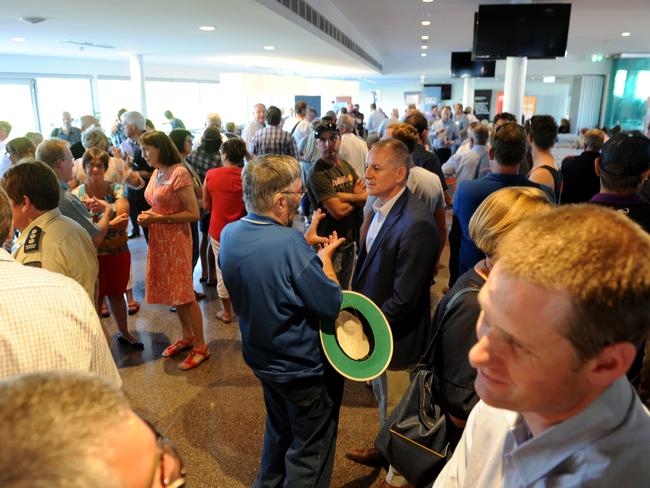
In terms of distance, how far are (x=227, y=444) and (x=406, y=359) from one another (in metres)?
1.11

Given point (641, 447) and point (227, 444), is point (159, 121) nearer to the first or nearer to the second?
point (227, 444)

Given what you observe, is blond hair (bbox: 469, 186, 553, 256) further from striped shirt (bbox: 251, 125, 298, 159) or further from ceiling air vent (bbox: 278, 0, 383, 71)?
ceiling air vent (bbox: 278, 0, 383, 71)

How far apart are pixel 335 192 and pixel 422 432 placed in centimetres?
210

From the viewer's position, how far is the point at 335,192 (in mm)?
3283

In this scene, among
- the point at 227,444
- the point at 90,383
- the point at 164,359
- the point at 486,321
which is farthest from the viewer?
the point at 164,359

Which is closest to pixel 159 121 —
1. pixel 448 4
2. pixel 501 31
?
pixel 448 4

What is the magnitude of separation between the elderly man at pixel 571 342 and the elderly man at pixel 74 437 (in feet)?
1.51

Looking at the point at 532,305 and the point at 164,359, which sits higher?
the point at 532,305

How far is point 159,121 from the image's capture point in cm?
1612

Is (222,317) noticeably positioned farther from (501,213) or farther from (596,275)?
(596,275)

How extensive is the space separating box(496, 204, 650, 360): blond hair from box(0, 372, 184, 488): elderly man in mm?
515

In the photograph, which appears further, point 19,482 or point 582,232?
point 582,232

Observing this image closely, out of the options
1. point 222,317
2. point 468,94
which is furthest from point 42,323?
point 468,94

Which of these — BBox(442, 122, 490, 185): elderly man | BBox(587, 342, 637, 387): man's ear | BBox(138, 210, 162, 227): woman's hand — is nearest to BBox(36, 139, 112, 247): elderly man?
BBox(138, 210, 162, 227): woman's hand
